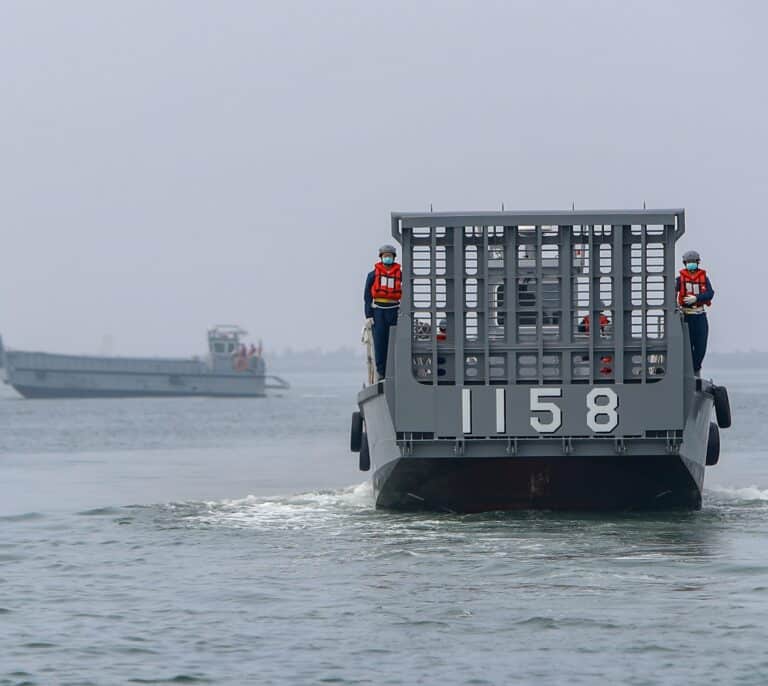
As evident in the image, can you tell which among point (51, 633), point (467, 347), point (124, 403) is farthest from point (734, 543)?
point (124, 403)

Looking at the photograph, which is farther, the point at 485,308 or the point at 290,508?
the point at 290,508

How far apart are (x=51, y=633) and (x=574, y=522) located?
8272 mm

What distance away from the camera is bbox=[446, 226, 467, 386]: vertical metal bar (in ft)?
63.8

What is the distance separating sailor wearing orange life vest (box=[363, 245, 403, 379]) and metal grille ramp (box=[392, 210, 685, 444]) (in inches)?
58.8

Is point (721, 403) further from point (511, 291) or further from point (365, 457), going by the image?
point (365, 457)

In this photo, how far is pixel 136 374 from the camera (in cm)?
10694

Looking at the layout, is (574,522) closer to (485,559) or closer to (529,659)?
(485,559)

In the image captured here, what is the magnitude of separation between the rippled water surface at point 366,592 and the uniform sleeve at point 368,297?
2.70 metres

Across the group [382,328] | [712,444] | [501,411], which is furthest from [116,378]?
[501,411]

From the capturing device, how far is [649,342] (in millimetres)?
19766

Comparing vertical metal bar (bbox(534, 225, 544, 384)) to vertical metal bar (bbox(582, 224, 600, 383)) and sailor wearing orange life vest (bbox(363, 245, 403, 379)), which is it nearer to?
vertical metal bar (bbox(582, 224, 600, 383))

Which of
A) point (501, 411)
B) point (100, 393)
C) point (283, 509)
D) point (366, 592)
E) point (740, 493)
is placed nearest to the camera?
point (366, 592)

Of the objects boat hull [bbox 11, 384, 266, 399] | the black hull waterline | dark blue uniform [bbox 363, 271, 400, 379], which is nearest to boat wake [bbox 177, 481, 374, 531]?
the black hull waterline

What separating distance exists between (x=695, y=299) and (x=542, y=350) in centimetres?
285
